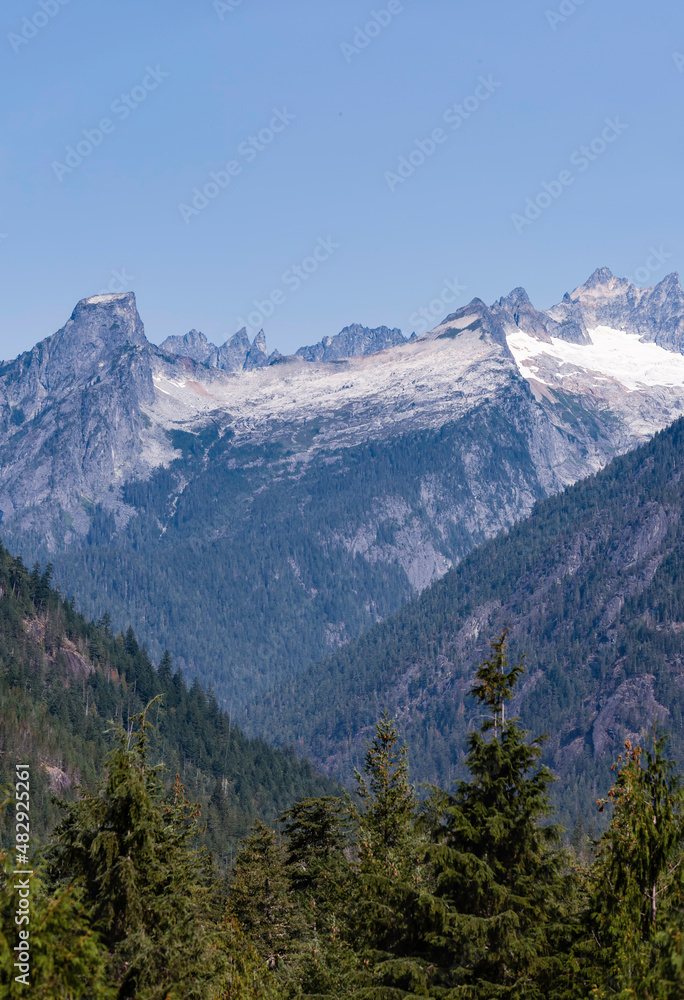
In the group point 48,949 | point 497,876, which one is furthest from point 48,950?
point 497,876

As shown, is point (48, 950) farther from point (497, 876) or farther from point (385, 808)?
point (385, 808)

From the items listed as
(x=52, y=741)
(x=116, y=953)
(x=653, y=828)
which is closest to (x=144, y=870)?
(x=116, y=953)

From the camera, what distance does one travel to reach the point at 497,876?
3303 cm

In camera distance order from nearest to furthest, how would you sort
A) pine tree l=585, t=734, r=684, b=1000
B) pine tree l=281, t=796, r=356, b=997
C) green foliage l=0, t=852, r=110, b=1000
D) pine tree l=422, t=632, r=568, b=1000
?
1. green foliage l=0, t=852, r=110, b=1000
2. pine tree l=585, t=734, r=684, b=1000
3. pine tree l=422, t=632, r=568, b=1000
4. pine tree l=281, t=796, r=356, b=997

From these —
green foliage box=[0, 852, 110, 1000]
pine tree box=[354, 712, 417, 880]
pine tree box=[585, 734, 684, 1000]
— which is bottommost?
pine tree box=[585, 734, 684, 1000]

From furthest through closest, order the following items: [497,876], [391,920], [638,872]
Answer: [391,920]
[497,876]
[638,872]

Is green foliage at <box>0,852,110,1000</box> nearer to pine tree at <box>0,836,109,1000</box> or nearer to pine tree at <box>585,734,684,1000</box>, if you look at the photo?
pine tree at <box>0,836,109,1000</box>

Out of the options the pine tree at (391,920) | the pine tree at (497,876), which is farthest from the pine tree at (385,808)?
the pine tree at (497,876)

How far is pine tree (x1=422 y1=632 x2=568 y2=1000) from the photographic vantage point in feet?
102

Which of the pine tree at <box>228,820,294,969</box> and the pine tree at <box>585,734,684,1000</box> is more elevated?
the pine tree at <box>228,820,294,969</box>

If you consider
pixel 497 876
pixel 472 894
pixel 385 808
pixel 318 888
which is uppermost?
pixel 385 808

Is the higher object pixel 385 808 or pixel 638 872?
pixel 385 808

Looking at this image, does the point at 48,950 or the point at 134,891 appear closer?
the point at 48,950

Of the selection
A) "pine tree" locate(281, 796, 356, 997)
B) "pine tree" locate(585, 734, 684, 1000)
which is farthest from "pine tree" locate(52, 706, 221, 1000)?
"pine tree" locate(585, 734, 684, 1000)
